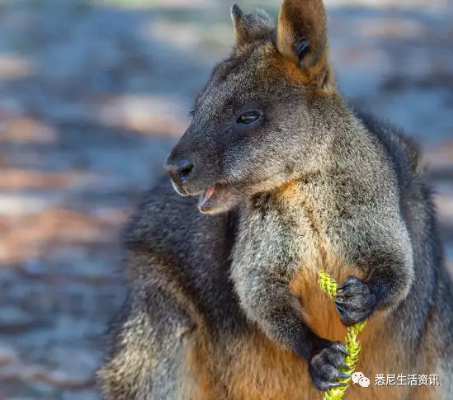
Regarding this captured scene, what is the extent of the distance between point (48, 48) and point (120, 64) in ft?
3.01

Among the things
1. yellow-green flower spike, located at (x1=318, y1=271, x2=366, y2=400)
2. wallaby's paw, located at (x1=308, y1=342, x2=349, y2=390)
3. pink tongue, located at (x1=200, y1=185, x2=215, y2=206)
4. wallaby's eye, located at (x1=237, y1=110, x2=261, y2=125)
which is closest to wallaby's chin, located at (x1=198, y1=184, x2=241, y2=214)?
pink tongue, located at (x1=200, y1=185, x2=215, y2=206)

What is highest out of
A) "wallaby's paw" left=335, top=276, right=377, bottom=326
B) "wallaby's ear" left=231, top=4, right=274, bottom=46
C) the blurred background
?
the blurred background

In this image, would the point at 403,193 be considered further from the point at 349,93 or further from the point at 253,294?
the point at 349,93

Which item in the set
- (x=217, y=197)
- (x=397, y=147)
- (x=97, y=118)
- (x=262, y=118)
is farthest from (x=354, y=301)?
(x=97, y=118)

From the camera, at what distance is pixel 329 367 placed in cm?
411

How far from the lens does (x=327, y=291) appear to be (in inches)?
163

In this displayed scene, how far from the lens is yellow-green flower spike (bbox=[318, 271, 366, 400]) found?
411cm

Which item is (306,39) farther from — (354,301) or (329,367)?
(329,367)

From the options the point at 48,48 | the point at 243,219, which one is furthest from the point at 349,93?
the point at 243,219

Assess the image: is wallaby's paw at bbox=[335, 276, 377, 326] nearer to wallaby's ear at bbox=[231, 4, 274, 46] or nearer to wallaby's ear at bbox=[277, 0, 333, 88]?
wallaby's ear at bbox=[277, 0, 333, 88]

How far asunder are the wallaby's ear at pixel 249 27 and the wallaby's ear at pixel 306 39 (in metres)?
0.20

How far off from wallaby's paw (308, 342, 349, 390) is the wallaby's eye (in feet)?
2.71

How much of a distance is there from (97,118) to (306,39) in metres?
5.75

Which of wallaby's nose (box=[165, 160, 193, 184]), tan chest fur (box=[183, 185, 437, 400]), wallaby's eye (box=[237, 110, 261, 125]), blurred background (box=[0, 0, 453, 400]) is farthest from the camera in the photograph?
blurred background (box=[0, 0, 453, 400])
